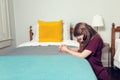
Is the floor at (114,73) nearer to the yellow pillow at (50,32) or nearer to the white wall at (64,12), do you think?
the white wall at (64,12)

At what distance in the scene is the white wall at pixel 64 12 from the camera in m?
3.38

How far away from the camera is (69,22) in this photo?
344 centimetres

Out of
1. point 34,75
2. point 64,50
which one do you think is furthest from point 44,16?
point 34,75

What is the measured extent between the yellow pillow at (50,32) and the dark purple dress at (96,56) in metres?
1.19

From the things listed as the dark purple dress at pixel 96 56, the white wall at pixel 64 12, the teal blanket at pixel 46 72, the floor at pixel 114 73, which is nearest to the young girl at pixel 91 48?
the dark purple dress at pixel 96 56

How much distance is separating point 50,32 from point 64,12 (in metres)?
0.68

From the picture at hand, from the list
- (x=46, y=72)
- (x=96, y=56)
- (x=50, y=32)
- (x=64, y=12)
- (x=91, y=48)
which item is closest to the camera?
(x=46, y=72)

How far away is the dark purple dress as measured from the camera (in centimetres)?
176

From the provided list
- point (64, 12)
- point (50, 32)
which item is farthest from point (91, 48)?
point (64, 12)

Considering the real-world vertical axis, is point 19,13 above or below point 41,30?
above

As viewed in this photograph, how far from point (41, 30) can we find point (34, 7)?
0.72m

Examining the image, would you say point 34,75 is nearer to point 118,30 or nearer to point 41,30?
point 41,30

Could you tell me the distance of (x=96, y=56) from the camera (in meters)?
1.86

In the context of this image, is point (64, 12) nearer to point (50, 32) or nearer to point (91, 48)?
point (50, 32)
